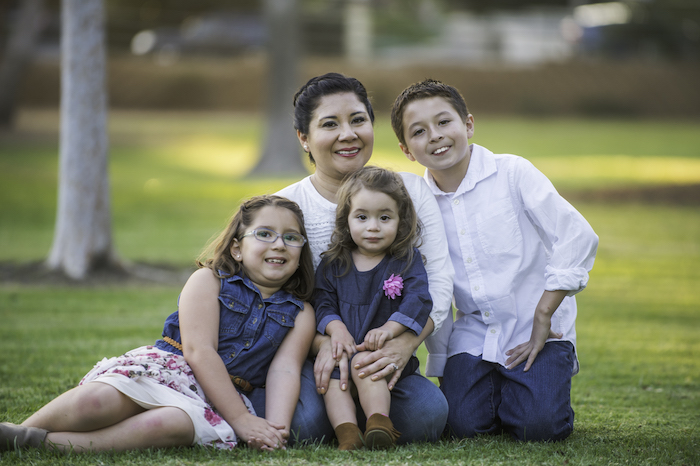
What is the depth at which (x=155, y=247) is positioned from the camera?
883 cm

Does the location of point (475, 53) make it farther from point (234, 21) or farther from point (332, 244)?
point (332, 244)

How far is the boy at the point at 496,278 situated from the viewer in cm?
306

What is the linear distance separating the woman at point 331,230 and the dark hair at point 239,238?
0.47 feet

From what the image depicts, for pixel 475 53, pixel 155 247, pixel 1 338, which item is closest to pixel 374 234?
pixel 1 338

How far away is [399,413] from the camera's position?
2.92 m

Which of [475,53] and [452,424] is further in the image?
[475,53]

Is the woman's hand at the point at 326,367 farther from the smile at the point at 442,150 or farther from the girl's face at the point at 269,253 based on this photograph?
the smile at the point at 442,150

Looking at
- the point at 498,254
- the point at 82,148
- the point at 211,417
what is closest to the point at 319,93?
the point at 498,254

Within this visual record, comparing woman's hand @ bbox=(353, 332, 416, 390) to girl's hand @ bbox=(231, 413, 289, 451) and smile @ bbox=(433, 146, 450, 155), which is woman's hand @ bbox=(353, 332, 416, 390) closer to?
girl's hand @ bbox=(231, 413, 289, 451)

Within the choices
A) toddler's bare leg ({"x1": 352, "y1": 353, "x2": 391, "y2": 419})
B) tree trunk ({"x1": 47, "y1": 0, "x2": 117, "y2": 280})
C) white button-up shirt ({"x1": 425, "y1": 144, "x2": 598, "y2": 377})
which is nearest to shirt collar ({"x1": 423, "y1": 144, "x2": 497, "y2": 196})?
white button-up shirt ({"x1": 425, "y1": 144, "x2": 598, "y2": 377})

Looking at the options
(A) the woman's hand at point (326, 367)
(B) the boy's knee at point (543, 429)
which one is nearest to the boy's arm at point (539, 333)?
(B) the boy's knee at point (543, 429)

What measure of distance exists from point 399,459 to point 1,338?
3.51 m

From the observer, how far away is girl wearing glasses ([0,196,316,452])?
2.61 m

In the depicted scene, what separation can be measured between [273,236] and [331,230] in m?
0.32
